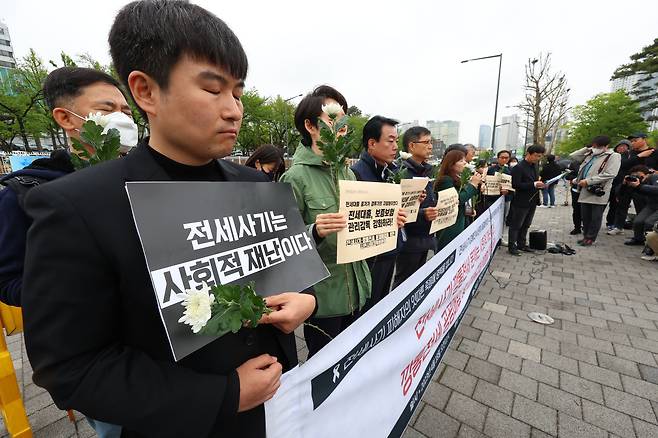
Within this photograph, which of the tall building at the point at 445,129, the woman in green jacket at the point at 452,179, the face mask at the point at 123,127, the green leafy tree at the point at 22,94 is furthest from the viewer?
the tall building at the point at 445,129

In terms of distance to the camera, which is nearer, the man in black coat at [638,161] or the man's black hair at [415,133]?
the man's black hair at [415,133]

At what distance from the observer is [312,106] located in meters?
2.19

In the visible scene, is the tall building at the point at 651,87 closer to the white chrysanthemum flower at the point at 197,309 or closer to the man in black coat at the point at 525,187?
the man in black coat at the point at 525,187

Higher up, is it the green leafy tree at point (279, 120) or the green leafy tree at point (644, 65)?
the green leafy tree at point (644, 65)

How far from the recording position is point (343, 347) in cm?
116

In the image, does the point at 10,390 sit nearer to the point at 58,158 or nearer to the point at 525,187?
the point at 58,158

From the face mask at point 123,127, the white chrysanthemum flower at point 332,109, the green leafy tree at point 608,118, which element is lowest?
the face mask at point 123,127

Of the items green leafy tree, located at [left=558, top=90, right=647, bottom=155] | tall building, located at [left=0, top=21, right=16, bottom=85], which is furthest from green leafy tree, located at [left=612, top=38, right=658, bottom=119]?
tall building, located at [left=0, top=21, right=16, bottom=85]

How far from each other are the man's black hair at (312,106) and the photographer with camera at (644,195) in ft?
23.7

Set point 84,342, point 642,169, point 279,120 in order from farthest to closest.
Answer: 1. point 279,120
2. point 642,169
3. point 84,342

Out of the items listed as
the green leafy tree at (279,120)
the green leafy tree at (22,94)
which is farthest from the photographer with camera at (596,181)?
the green leafy tree at (279,120)

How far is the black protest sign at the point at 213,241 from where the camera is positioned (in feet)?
2.52

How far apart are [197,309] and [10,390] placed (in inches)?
91.2

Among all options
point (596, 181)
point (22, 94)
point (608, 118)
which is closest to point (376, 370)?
point (596, 181)
